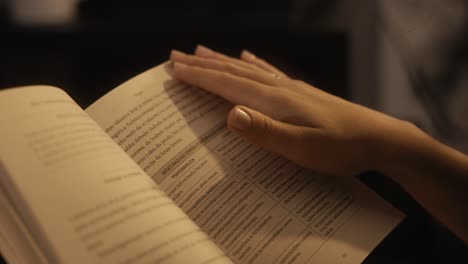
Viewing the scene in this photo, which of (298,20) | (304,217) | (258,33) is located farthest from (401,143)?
(298,20)

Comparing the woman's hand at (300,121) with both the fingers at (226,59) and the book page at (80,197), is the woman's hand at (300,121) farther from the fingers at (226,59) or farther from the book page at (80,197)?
the book page at (80,197)

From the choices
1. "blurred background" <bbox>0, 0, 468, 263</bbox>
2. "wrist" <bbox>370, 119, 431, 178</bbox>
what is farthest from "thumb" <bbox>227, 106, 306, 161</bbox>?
"blurred background" <bbox>0, 0, 468, 263</bbox>

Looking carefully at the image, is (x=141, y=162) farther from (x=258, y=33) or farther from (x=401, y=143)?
(x=258, y=33)

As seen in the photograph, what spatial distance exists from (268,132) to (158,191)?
0.17 m

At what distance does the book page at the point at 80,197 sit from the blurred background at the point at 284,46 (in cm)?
53

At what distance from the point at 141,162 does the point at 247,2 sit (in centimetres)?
88

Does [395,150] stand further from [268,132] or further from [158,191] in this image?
[158,191]

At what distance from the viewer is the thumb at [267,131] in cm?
52

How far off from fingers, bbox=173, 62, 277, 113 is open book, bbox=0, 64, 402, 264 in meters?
0.01

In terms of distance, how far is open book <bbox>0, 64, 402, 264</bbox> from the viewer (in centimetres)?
35

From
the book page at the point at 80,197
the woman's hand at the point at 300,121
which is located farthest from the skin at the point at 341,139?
the book page at the point at 80,197

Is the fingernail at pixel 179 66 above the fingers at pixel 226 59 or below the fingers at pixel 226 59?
above

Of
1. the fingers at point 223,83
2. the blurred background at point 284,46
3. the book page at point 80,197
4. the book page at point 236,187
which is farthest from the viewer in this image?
the blurred background at point 284,46

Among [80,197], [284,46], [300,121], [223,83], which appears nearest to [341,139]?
[300,121]
